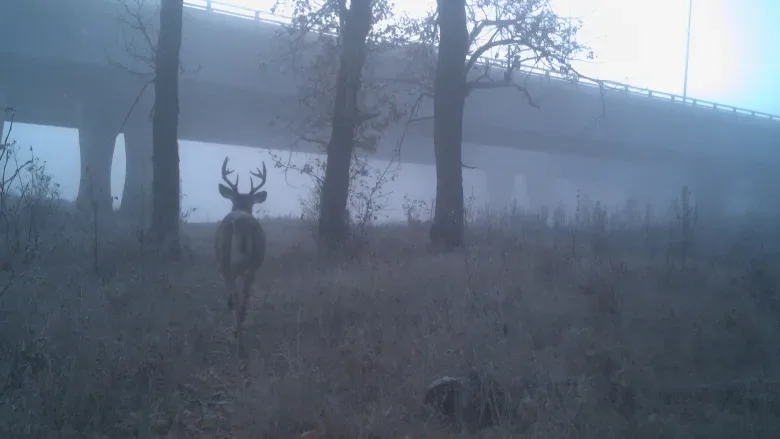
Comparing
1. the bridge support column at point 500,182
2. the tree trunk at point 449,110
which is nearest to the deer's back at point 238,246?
the tree trunk at point 449,110

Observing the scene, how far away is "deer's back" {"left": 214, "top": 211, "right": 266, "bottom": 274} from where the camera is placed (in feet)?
28.2

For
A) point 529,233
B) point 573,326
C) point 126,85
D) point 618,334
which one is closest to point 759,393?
point 618,334

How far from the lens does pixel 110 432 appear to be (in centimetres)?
525

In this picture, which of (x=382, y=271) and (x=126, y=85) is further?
(x=126, y=85)

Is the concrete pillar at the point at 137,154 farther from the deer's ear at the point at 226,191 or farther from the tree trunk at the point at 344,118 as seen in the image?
the deer's ear at the point at 226,191

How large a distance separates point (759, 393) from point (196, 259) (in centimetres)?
1006

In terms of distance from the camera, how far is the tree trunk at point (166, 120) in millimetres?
13844

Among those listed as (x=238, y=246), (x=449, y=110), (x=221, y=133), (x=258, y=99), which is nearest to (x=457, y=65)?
(x=449, y=110)

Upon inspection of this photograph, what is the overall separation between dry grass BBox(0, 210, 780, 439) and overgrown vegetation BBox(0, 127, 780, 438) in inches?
0.9

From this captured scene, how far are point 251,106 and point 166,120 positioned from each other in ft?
50.8

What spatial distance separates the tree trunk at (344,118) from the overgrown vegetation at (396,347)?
255 cm

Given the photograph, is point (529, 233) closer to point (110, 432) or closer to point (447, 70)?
point (447, 70)

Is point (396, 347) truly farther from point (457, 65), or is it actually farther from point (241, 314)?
point (457, 65)

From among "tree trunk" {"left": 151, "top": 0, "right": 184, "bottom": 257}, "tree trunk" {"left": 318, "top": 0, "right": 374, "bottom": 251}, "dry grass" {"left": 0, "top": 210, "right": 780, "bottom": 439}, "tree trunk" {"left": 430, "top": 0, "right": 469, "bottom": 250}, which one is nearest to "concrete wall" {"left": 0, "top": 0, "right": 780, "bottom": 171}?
"tree trunk" {"left": 318, "top": 0, "right": 374, "bottom": 251}
